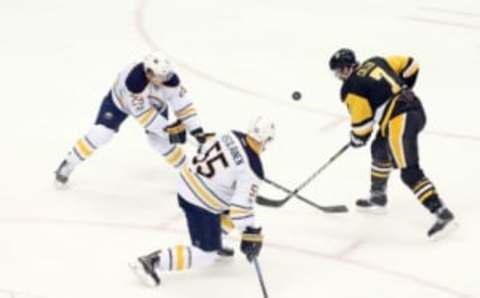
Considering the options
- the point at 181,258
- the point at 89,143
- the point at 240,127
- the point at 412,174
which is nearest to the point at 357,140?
the point at 412,174

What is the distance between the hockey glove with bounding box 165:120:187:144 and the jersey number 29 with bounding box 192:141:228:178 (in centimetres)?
105

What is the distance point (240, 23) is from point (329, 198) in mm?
3317

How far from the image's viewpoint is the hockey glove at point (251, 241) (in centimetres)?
571

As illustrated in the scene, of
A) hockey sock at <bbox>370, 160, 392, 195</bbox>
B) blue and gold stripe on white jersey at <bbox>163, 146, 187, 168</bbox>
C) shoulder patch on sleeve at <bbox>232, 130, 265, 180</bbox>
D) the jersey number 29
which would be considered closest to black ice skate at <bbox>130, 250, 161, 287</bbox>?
the jersey number 29

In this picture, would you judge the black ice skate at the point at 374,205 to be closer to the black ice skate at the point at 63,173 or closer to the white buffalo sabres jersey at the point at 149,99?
the white buffalo sabres jersey at the point at 149,99

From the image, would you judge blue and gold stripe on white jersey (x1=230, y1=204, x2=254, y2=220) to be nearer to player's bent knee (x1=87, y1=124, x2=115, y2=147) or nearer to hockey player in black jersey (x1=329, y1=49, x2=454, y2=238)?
hockey player in black jersey (x1=329, y1=49, x2=454, y2=238)

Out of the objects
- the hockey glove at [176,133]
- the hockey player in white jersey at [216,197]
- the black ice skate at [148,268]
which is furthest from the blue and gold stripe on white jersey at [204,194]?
the hockey glove at [176,133]

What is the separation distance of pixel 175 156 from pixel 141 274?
1.27m

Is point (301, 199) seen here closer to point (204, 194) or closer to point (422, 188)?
point (422, 188)

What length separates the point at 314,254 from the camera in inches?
253

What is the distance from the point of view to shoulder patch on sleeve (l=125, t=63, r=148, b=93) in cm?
679

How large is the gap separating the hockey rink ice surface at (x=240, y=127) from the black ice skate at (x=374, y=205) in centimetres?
5

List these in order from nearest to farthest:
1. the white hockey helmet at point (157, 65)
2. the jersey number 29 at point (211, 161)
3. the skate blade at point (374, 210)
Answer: the jersey number 29 at point (211, 161), the white hockey helmet at point (157, 65), the skate blade at point (374, 210)

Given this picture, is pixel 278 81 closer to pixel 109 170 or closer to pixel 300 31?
pixel 300 31
